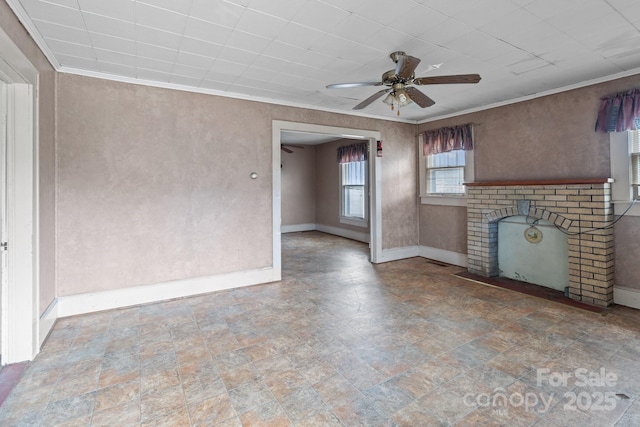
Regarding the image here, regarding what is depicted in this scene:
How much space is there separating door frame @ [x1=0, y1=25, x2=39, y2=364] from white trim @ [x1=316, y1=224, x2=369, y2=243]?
245 inches

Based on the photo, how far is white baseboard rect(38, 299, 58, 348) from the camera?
107 inches

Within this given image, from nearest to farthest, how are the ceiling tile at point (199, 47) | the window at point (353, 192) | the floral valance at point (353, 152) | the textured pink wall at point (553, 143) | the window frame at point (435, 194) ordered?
the ceiling tile at point (199, 47) → the textured pink wall at point (553, 143) → the window frame at point (435, 194) → the floral valance at point (353, 152) → the window at point (353, 192)

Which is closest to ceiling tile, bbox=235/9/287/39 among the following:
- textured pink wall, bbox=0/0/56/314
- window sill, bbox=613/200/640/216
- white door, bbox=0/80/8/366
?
textured pink wall, bbox=0/0/56/314

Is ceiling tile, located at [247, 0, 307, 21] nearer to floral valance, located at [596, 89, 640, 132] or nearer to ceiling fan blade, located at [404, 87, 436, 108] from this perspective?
ceiling fan blade, located at [404, 87, 436, 108]

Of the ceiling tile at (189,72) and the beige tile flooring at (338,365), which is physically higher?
→ the ceiling tile at (189,72)

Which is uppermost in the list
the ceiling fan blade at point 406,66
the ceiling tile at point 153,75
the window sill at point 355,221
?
the ceiling tile at point 153,75

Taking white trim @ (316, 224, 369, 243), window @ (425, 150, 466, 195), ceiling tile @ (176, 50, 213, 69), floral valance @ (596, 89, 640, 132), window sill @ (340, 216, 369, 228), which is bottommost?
white trim @ (316, 224, 369, 243)

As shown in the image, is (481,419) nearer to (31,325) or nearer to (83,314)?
(31,325)

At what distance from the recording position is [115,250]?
3576 millimetres

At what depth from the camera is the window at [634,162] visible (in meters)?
3.45

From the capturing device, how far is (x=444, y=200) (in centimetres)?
558

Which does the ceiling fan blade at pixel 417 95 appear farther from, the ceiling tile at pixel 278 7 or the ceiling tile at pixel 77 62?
the ceiling tile at pixel 77 62

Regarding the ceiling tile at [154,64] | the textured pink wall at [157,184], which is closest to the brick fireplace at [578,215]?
the textured pink wall at [157,184]

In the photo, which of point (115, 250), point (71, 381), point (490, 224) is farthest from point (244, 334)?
point (490, 224)
